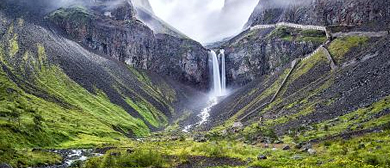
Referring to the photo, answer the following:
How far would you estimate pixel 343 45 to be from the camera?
4889 inches

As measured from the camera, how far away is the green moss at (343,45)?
11572cm

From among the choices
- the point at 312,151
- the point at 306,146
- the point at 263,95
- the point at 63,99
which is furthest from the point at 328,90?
the point at 63,99

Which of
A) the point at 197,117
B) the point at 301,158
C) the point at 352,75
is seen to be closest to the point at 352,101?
the point at 352,75

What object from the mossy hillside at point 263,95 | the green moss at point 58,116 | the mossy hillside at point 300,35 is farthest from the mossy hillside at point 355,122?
the mossy hillside at point 300,35

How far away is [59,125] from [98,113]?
115ft

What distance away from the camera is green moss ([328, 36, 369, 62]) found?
380 ft

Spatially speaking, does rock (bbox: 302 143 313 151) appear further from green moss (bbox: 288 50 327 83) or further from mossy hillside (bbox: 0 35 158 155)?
green moss (bbox: 288 50 327 83)

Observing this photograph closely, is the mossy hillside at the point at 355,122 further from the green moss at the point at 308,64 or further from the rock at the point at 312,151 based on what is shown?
the green moss at the point at 308,64

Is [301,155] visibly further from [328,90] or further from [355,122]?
[328,90]

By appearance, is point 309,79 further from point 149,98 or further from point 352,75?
point 149,98

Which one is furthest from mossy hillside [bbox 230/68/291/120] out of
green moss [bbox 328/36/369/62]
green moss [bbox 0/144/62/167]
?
green moss [bbox 0/144/62/167]

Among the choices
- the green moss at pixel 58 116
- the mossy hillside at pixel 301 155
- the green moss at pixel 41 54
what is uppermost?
the green moss at pixel 41 54

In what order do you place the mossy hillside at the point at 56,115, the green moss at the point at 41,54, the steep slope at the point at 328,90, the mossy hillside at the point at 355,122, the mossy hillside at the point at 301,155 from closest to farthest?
1. the mossy hillside at the point at 301,155
2. the mossy hillside at the point at 355,122
3. the steep slope at the point at 328,90
4. the mossy hillside at the point at 56,115
5. the green moss at the point at 41,54

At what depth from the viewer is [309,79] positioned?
10962 centimetres
